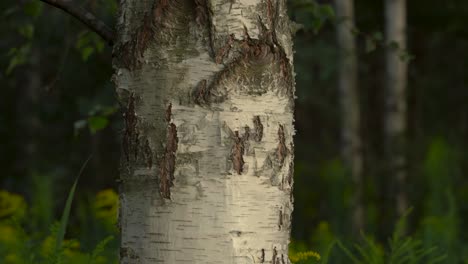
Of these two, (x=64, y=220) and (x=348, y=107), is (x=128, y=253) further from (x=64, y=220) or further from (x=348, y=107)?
(x=348, y=107)

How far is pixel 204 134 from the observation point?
2.14 m

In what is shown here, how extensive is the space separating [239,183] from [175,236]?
192 millimetres

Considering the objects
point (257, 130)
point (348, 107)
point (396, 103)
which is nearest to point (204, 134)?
point (257, 130)

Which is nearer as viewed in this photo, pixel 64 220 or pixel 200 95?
pixel 200 95

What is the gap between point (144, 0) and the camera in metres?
2.22

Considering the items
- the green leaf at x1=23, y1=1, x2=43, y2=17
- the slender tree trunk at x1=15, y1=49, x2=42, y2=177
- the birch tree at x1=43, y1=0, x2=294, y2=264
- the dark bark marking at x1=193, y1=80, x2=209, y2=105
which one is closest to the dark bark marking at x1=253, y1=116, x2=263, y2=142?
the birch tree at x1=43, y1=0, x2=294, y2=264

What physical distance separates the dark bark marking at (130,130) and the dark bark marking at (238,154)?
0.80 feet

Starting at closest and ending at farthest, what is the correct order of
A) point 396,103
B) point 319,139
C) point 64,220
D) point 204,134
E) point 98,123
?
1. point 204,134
2. point 64,220
3. point 98,123
4. point 396,103
5. point 319,139

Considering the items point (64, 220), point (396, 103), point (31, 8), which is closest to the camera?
point (64, 220)

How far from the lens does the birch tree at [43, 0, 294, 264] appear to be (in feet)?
6.98

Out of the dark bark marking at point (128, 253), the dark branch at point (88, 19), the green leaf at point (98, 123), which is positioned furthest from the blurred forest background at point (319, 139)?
the dark branch at point (88, 19)

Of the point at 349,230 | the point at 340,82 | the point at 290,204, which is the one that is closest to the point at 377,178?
the point at 340,82

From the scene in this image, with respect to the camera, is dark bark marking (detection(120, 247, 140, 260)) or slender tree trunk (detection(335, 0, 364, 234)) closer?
dark bark marking (detection(120, 247, 140, 260))

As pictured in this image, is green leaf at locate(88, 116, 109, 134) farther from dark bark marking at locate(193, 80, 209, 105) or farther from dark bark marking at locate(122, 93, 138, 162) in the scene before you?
dark bark marking at locate(193, 80, 209, 105)
